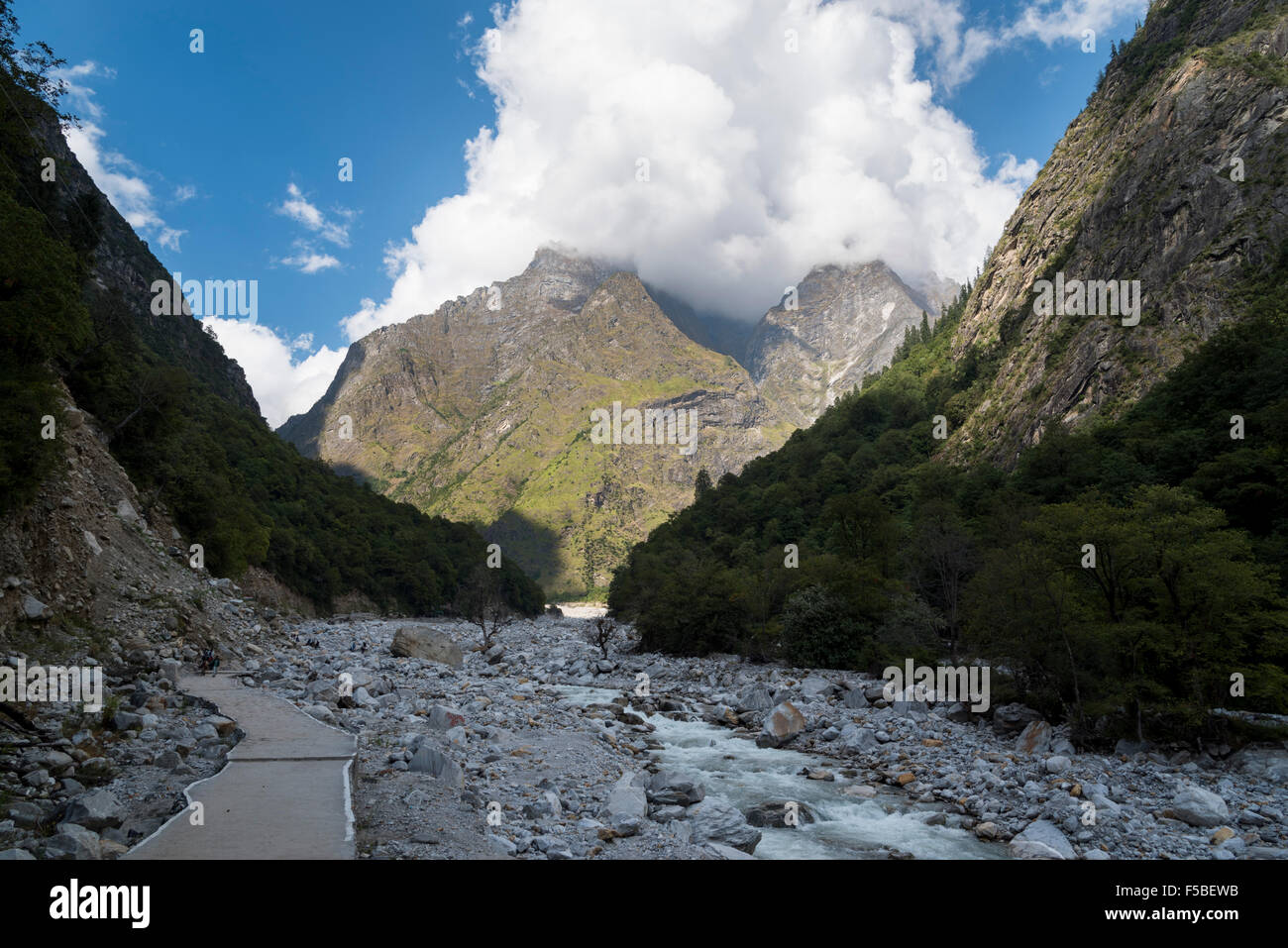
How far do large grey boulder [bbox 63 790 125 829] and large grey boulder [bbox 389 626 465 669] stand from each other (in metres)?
25.4

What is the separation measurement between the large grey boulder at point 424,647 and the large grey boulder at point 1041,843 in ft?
86.8

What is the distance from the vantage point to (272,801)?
27.4 feet

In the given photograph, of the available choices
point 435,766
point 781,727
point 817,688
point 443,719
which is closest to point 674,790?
point 435,766

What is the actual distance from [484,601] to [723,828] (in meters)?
47.2

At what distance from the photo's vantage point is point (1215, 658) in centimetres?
1775

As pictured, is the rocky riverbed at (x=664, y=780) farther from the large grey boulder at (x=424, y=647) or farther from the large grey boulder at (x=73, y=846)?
the large grey boulder at (x=424, y=647)

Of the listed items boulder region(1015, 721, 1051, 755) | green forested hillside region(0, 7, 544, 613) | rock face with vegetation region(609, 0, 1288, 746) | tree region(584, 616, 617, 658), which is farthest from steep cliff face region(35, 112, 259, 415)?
boulder region(1015, 721, 1051, 755)

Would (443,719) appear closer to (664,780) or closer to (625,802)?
(664,780)

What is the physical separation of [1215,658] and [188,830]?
76.6 ft

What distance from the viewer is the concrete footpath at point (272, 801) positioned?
677cm

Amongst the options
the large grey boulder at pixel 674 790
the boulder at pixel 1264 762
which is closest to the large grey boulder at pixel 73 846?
the large grey boulder at pixel 674 790

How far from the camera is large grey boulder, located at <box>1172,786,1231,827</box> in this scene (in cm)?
1330

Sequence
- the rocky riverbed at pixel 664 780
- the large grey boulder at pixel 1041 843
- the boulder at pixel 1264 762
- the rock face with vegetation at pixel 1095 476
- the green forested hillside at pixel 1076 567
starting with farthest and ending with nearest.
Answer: the rock face with vegetation at pixel 1095 476 → the green forested hillside at pixel 1076 567 → the boulder at pixel 1264 762 → the large grey boulder at pixel 1041 843 → the rocky riverbed at pixel 664 780
